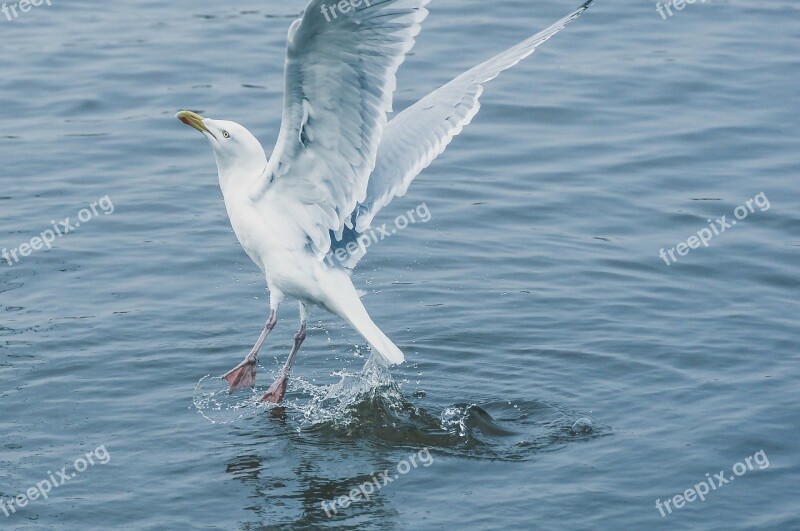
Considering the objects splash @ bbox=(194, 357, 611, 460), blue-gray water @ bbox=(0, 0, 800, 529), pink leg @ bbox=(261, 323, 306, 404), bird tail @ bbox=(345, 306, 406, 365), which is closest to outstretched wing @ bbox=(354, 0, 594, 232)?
bird tail @ bbox=(345, 306, 406, 365)

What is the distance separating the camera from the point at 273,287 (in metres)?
9.27

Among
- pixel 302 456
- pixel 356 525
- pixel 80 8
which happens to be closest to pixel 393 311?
pixel 302 456

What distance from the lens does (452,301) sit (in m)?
11.1

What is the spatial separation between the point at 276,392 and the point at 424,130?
2.19m

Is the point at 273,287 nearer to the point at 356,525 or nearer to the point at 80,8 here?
the point at 356,525

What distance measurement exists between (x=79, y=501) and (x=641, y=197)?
6876 mm

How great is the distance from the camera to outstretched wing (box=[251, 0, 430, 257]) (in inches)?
308

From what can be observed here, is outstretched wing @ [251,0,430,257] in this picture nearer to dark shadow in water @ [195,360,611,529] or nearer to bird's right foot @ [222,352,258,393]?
bird's right foot @ [222,352,258,393]

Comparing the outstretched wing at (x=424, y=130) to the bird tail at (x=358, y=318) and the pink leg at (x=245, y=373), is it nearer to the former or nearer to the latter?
the bird tail at (x=358, y=318)

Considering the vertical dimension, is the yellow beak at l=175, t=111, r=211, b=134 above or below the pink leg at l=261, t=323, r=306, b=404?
A: above

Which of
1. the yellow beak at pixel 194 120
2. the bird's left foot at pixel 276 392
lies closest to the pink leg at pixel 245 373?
the bird's left foot at pixel 276 392

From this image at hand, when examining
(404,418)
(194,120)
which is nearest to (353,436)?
(404,418)

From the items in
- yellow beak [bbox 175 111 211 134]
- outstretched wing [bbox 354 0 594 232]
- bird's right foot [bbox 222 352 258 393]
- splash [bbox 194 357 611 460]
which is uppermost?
yellow beak [bbox 175 111 211 134]

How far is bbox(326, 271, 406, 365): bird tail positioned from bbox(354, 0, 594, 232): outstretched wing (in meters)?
0.51
